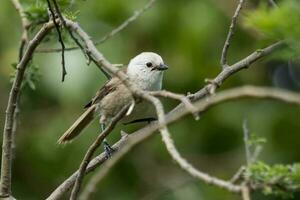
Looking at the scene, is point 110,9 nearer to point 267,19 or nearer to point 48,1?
point 48,1

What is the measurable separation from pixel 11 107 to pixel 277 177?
1520 millimetres

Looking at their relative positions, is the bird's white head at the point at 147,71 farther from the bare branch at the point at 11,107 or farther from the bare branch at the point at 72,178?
the bare branch at the point at 11,107

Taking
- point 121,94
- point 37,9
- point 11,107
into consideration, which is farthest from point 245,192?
point 121,94

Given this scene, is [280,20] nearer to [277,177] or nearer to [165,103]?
[277,177]

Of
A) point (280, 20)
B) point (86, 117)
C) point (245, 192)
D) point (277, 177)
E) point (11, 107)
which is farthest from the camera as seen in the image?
point (86, 117)

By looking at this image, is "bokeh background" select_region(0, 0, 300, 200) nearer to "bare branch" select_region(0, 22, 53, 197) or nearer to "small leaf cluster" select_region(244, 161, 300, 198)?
"bare branch" select_region(0, 22, 53, 197)

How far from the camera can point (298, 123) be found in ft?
25.5

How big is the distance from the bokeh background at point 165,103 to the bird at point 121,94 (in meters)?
0.92

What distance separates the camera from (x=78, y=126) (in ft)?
18.5

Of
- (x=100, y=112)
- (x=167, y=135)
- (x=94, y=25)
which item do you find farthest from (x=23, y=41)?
(x=94, y=25)

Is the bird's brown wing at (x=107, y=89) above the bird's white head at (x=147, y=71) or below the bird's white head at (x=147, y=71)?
below

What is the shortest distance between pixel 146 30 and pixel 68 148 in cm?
136

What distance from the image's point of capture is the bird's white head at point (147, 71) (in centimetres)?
550

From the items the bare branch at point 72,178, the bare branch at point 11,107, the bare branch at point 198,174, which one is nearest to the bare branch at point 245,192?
the bare branch at point 198,174
